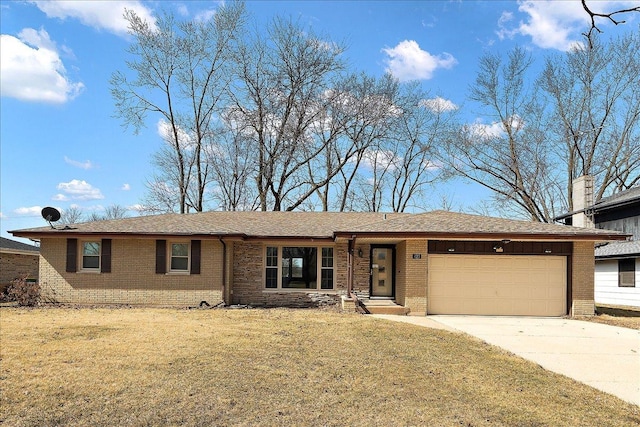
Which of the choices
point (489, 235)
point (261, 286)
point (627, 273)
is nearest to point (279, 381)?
point (489, 235)

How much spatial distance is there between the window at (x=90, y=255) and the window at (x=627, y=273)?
2035cm

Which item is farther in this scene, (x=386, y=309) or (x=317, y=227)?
(x=317, y=227)

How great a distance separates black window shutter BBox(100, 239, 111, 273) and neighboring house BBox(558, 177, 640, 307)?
17.6 metres

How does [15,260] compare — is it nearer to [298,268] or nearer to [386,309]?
[298,268]

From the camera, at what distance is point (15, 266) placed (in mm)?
22469

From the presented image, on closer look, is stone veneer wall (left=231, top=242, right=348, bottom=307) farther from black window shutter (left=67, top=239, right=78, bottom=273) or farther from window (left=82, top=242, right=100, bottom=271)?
black window shutter (left=67, top=239, right=78, bottom=273)

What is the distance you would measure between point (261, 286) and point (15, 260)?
45.7 ft

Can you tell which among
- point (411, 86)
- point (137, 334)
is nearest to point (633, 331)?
point (137, 334)

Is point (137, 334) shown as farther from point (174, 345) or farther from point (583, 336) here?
point (583, 336)

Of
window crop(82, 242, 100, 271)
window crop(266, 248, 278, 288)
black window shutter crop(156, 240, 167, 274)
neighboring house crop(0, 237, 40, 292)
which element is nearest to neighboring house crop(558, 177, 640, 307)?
window crop(266, 248, 278, 288)

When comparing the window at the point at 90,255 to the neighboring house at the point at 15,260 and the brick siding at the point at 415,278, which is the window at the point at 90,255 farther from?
the brick siding at the point at 415,278

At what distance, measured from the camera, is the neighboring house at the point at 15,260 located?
21.2 meters

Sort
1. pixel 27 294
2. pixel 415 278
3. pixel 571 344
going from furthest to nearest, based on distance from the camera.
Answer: pixel 27 294 → pixel 415 278 → pixel 571 344

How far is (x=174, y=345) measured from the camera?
8.87 metres
